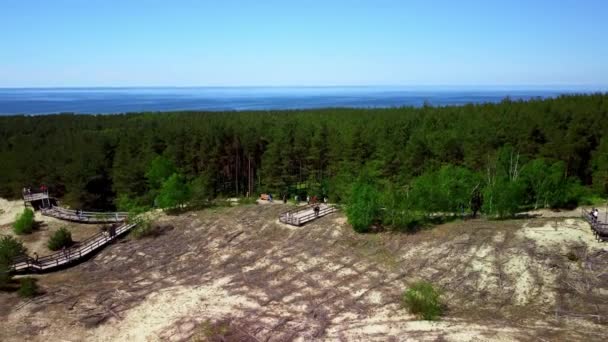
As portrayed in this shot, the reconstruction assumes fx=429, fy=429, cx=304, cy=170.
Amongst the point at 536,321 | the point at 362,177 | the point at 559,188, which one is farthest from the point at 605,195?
the point at 536,321

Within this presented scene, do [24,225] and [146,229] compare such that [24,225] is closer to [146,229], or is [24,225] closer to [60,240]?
[60,240]

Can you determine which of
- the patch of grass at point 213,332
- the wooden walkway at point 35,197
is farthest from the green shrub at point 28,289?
the wooden walkway at point 35,197

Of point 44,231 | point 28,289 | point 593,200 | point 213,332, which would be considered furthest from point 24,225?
point 593,200

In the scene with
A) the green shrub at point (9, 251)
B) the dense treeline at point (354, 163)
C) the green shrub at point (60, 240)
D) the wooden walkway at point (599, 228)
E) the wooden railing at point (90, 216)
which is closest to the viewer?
the wooden walkway at point (599, 228)

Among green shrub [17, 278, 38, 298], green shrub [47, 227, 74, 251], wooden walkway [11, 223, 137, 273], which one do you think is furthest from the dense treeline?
green shrub [17, 278, 38, 298]

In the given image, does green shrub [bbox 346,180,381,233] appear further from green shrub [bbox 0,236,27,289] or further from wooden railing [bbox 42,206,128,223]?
green shrub [bbox 0,236,27,289]

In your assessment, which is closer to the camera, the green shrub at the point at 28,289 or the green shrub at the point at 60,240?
the green shrub at the point at 28,289

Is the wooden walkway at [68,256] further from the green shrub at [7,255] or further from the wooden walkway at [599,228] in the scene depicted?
the wooden walkway at [599,228]

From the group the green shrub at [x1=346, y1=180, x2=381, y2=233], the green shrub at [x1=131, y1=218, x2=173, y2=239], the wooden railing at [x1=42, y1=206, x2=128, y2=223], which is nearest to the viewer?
the green shrub at [x1=346, y1=180, x2=381, y2=233]
